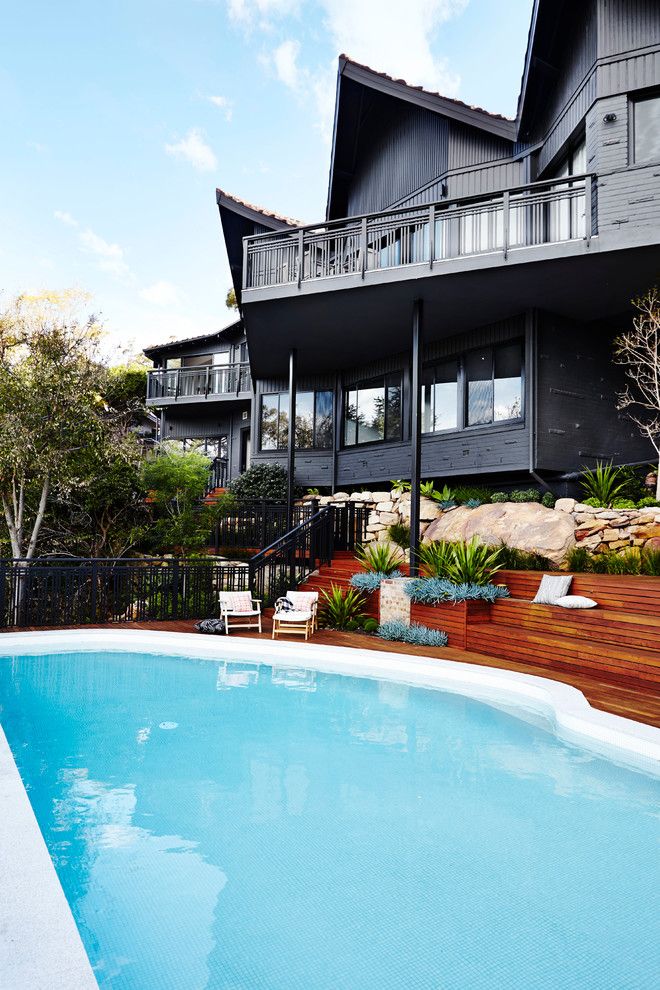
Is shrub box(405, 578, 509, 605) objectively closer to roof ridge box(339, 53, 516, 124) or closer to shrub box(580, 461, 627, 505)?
shrub box(580, 461, 627, 505)

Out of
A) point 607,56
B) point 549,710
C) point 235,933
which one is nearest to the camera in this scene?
point 235,933

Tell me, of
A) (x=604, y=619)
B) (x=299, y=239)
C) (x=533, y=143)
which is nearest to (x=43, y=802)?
(x=604, y=619)

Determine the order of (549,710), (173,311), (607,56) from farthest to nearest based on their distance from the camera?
1. (173,311)
2. (607,56)
3. (549,710)

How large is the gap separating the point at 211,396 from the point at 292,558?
11.8 meters

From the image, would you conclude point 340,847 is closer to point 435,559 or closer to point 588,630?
point 588,630

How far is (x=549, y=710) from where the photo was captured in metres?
6.12

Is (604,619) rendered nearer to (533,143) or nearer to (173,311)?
(533,143)

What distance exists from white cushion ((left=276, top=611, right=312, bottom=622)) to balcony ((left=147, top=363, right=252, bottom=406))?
13230 mm

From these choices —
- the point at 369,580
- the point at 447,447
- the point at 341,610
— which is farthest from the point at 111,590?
the point at 447,447

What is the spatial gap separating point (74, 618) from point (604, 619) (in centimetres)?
825

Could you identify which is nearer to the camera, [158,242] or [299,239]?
[299,239]

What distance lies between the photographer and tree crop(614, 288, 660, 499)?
10.6 meters

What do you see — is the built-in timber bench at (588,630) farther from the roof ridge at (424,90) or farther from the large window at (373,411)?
the roof ridge at (424,90)

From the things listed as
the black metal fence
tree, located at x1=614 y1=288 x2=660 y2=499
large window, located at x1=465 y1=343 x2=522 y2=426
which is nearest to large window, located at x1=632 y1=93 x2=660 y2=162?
tree, located at x1=614 y1=288 x2=660 y2=499
